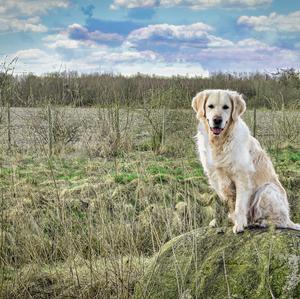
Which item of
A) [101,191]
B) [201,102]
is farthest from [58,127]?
[201,102]

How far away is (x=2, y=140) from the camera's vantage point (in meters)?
13.7

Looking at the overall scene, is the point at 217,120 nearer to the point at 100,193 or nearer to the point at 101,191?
the point at 100,193

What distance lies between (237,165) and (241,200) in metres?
0.28

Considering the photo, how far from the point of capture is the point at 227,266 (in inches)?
187

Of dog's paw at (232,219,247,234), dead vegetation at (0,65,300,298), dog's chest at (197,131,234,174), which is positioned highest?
dog's chest at (197,131,234,174)

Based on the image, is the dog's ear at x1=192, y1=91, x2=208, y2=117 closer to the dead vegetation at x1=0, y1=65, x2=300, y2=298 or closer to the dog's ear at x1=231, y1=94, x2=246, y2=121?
the dog's ear at x1=231, y1=94, x2=246, y2=121

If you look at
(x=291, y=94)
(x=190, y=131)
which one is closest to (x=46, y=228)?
(x=190, y=131)

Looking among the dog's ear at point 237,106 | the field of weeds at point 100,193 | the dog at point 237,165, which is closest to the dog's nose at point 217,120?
the dog at point 237,165

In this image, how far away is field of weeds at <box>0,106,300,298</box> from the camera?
6652 millimetres

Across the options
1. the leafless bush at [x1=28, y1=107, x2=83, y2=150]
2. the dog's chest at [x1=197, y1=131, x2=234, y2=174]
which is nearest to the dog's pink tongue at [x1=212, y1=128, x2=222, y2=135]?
the dog's chest at [x1=197, y1=131, x2=234, y2=174]

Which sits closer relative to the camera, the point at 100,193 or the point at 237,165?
the point at 237,165

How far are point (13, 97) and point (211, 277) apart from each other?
520 inches

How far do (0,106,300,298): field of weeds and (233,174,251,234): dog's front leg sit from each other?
65cm

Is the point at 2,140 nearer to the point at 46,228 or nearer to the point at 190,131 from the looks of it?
the point at 190,131
